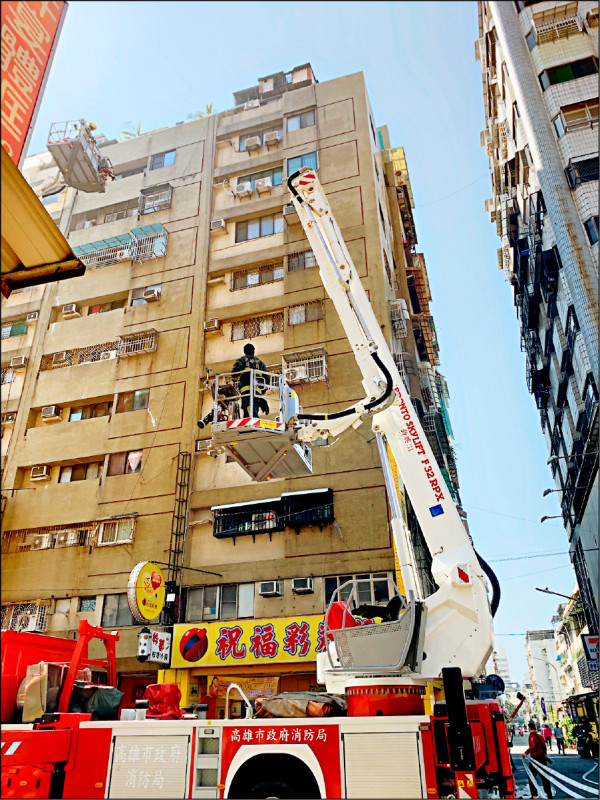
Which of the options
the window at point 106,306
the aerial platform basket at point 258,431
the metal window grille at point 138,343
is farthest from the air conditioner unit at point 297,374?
the aerial platform basket at point 258,431

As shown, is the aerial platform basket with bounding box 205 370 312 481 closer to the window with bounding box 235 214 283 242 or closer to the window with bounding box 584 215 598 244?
the window with bounding box 584 215 598 244

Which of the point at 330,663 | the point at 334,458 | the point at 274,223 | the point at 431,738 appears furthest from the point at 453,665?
the point at 274,223

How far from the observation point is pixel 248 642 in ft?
67.4

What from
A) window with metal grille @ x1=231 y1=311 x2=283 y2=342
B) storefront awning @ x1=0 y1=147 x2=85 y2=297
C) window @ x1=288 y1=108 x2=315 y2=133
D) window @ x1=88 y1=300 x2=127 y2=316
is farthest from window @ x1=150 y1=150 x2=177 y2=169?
storefront awning @ x1=0 y1=147 x2=85 y2=297

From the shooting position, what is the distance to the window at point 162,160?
34.5 metres

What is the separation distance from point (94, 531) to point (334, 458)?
11.0 m

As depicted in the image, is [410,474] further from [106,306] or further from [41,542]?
[106,306]

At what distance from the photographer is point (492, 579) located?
30.8 feet

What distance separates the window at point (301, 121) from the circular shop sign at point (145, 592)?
23618 millimetres

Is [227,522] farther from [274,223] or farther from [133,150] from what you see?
[133,150]

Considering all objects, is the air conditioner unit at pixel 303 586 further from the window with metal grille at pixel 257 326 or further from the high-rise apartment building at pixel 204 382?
the window with metal grille at pixel 257 326

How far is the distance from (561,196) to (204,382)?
Result: 54.5 ft

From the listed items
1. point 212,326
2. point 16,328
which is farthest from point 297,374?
point 16,328

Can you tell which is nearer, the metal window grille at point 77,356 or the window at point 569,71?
the window at point 569,71
